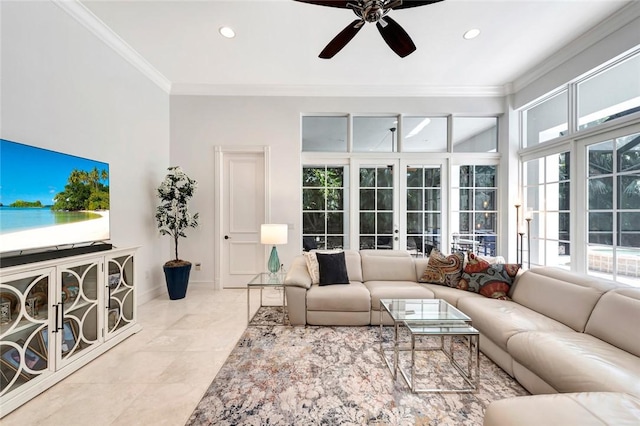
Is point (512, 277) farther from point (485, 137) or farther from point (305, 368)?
point (485, 137)

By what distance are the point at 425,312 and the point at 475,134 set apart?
351cm

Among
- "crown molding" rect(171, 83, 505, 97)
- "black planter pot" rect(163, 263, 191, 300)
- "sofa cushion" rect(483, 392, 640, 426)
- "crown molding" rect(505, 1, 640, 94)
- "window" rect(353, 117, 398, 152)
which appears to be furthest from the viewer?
"window" rect(353, 117, 398, 152)

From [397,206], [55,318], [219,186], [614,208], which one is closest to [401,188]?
[397,206]

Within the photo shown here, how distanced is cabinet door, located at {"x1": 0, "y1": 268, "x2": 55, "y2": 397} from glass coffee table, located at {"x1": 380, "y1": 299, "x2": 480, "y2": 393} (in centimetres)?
254

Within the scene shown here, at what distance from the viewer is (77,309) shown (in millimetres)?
2115

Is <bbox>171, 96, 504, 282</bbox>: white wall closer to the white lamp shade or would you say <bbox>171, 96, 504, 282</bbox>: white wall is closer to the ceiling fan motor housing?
the white lamp shade

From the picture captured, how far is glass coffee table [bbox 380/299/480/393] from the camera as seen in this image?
185cm

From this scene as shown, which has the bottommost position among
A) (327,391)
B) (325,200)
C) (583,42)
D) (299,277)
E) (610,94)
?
(327,391)

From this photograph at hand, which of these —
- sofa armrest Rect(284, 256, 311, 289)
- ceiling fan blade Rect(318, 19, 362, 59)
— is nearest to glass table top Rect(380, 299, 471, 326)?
sofa armrest Rect(284, 256, 311, 289)

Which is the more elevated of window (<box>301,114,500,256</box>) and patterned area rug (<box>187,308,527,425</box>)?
window (<box>301,114,500,256</box>)

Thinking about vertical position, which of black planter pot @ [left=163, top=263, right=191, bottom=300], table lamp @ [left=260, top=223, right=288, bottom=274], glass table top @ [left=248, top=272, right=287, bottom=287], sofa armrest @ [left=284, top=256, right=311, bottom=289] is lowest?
black planter pot @ [left=163, top=263, right=191, bottom=300]

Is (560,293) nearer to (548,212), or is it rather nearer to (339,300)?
(548,212)

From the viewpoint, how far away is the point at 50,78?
2295 mm

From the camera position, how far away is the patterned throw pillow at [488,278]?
2.71 m
